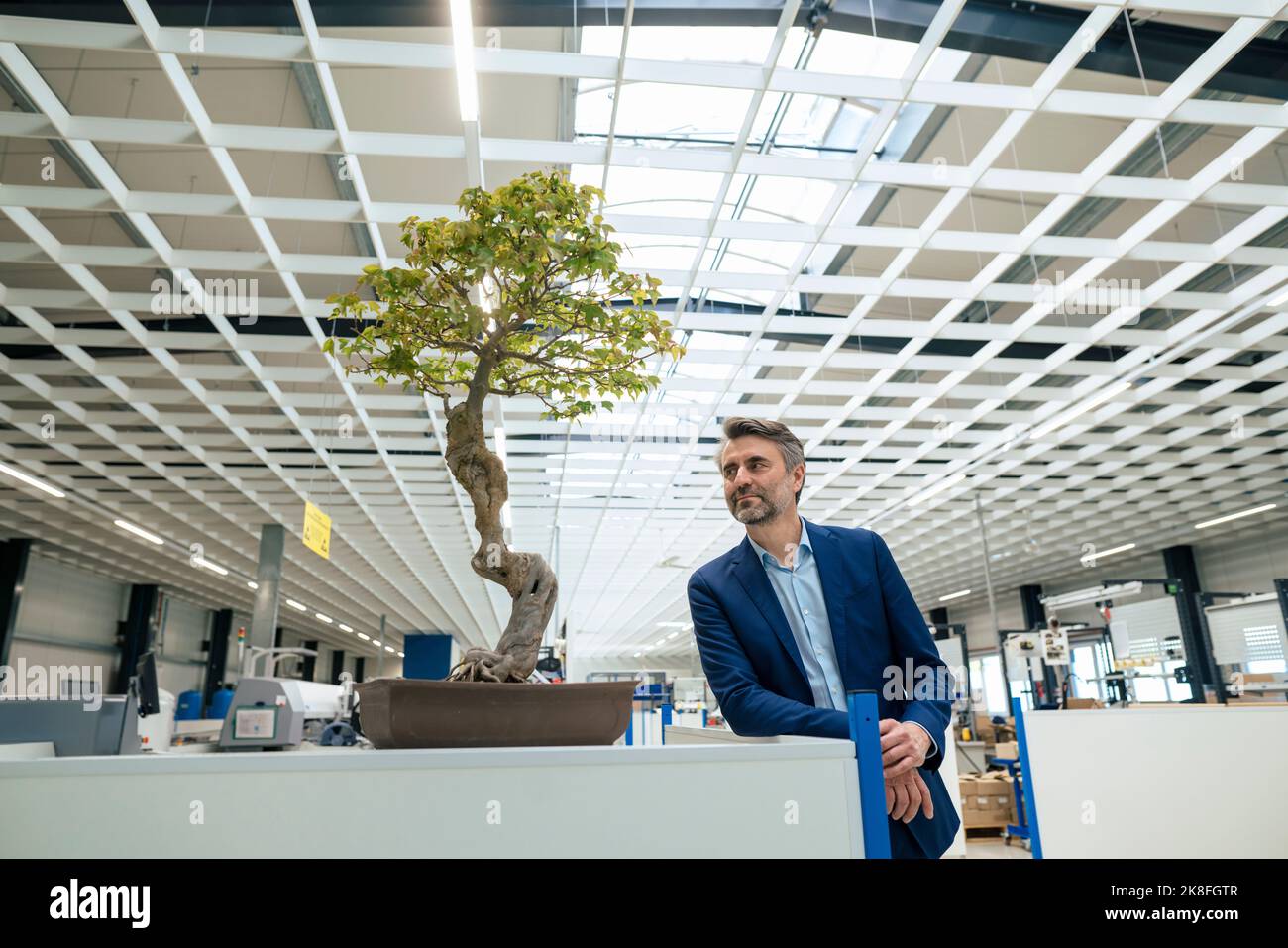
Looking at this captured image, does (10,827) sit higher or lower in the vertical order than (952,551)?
lower

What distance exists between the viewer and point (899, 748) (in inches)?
46.8

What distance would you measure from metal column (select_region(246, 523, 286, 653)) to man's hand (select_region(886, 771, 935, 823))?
42.8ft

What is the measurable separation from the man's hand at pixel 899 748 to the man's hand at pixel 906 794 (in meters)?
0.02

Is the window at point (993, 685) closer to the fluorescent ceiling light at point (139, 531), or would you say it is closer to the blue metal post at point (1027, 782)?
the blue metal post at point (1027, 782)

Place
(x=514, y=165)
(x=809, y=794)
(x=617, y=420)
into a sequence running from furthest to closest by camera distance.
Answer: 1. (x=617, y=420)
2. (x=514, y=165)
3. (x=809, y=794)

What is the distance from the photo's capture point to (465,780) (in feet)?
3.19

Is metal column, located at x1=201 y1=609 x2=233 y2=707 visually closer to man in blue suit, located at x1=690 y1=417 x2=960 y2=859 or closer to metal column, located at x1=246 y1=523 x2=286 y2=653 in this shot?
metal column, located at x1=246 y1=523 x2=286 y2=653

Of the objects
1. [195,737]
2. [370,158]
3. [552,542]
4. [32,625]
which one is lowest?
[195,737]

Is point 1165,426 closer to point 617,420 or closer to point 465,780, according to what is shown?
point 617,420

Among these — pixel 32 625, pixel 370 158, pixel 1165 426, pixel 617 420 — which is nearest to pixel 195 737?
pixel 617 420

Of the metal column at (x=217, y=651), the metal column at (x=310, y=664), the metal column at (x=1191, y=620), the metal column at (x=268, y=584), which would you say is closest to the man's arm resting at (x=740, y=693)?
the metal column at (x=268, y=584)

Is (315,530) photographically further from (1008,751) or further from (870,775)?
(870,775)

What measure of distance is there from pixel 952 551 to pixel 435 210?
Result: 15.5 m

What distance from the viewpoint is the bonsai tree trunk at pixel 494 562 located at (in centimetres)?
124
